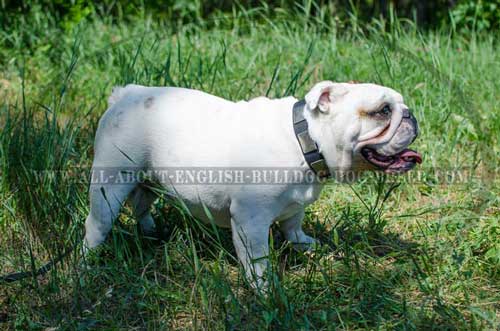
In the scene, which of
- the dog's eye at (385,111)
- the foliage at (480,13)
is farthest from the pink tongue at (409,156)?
the foliage at (480,13)

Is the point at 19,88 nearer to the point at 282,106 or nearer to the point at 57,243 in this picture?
the point at 57,243

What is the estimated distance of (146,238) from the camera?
11.5 feet

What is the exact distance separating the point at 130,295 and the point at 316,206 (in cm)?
132

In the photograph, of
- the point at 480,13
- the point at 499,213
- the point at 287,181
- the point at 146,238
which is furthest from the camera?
the point at 480,13

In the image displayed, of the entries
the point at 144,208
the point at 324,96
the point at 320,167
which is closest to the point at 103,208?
the point at 144,208

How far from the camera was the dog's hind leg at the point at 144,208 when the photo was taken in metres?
3.51

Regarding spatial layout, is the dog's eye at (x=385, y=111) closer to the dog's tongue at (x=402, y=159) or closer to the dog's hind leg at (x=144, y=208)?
→ the dog's tongue at (x=402, y=159)

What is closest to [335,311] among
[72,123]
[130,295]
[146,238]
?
[130,295]

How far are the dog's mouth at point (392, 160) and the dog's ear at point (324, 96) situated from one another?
24 cm

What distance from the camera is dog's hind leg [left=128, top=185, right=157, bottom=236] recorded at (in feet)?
11.5

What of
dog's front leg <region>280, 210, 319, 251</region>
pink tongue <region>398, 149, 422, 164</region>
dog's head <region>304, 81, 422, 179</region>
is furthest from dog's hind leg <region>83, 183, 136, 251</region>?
pink tongue <region>398, 149, 422, 164</region>

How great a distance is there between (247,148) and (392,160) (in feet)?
1.97

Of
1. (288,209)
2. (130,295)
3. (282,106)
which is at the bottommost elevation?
(130,295)

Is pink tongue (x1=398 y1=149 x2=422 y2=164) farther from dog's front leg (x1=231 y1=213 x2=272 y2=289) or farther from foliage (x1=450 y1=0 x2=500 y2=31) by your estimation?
foliage (x1=450 y1=0 x2=500 y2=31)
